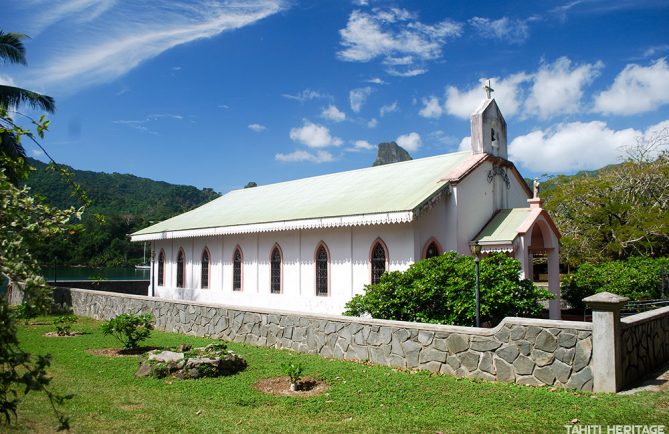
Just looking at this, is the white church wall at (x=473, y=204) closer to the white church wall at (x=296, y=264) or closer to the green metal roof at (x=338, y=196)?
the green metal roof at (x=338, y=196)

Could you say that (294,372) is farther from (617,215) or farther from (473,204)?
(617,215)

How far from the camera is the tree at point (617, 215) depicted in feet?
85.6

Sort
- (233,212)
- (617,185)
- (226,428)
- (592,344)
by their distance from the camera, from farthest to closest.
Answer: (617,185) < (233,212) < (592,344) < (226,428)

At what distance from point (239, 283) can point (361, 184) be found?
7.07 metres

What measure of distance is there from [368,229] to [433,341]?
25.7 feet

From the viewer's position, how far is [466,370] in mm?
9586

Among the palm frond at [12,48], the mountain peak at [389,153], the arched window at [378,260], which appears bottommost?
the arched window at [378,260]

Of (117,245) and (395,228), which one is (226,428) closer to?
(395,228)

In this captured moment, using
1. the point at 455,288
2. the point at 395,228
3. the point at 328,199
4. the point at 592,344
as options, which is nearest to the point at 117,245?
the point at 328,199

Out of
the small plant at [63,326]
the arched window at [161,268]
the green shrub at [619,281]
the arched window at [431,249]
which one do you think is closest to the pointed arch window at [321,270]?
the arched window at [431,249]

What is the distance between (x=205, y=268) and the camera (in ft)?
83.2

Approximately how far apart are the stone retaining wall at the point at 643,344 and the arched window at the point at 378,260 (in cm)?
828

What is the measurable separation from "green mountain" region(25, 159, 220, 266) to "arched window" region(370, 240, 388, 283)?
1216 cm

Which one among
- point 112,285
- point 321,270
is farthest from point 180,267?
point 321,270
